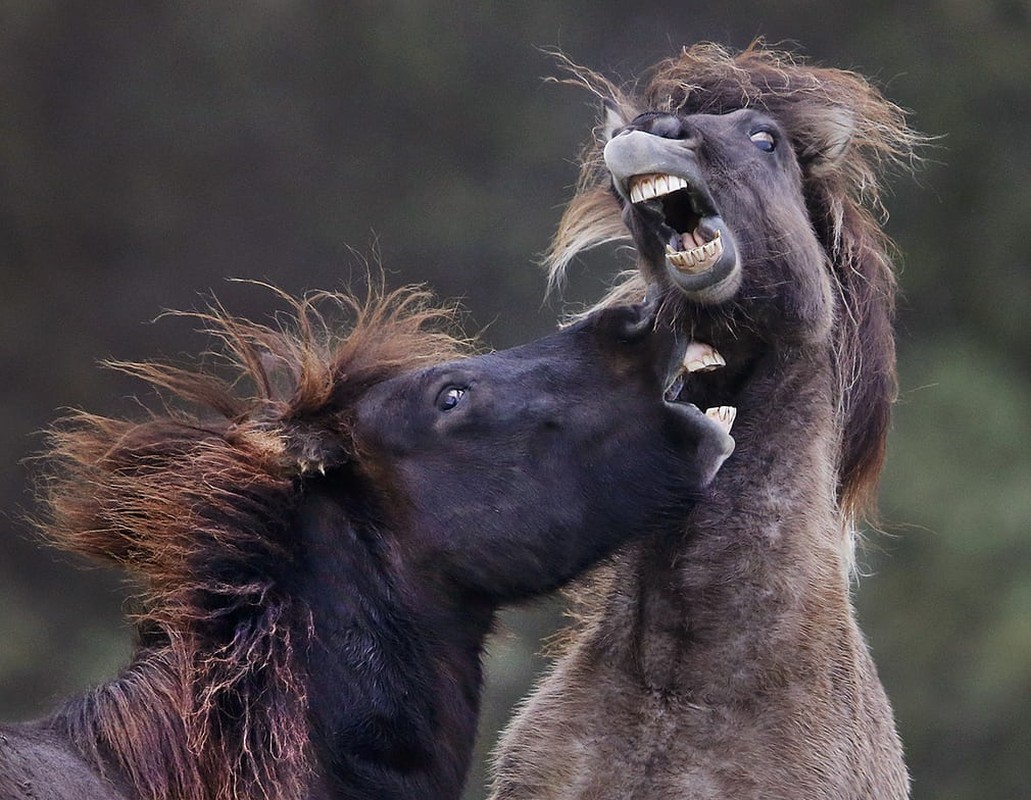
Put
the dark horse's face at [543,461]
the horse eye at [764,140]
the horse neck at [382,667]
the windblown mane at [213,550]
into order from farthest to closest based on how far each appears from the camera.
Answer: the horse eye at [764,140], the dark horse's face at [543,461], the horse neck at [382,667], the windblown mane at [213,550]

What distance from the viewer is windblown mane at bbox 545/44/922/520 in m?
3.85

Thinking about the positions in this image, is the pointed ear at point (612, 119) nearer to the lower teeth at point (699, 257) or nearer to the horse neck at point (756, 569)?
the lower teeth at point (699, 257)

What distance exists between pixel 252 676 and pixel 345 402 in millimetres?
675

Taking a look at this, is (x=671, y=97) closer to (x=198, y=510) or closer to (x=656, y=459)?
(x=656, y=459)

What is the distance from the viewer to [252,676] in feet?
10.8

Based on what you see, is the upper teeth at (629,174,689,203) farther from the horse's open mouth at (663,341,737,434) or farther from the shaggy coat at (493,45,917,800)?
the horse's open mouth at (663,341,737,434)

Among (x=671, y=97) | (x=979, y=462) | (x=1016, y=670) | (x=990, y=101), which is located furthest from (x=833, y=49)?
(x=671, y=97)

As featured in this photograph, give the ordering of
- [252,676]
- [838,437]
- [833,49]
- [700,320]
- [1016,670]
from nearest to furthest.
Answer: [252,676] → [700,320] → [838,437] → [1016,670] → [833,49]

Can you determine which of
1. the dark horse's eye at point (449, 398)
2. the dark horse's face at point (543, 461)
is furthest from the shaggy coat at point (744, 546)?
the dark horse's eye at point (449, 398)

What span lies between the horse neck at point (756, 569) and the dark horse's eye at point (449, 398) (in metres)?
0.54

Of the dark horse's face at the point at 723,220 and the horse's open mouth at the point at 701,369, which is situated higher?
the dark horse's face at the point at 723,220

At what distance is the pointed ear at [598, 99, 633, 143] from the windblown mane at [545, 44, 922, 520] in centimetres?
1

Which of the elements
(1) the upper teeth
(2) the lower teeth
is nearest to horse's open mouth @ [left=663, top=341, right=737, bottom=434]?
(2) the lower teeth

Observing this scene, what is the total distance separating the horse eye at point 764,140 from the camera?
367 cm
